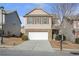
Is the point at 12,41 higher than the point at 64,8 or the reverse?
the reverse

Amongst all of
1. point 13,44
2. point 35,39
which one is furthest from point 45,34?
point 13,44

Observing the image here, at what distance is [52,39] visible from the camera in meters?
18.3

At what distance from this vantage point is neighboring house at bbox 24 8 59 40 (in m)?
18.2

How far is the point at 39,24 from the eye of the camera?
18500mm

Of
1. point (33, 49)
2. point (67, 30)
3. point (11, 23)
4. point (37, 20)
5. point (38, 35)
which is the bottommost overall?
point (33, 49)

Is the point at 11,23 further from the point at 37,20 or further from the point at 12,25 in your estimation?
the point at 37,20

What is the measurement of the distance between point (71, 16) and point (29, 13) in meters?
2.19

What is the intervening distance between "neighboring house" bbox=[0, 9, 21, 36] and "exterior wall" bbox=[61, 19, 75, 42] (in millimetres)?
2320

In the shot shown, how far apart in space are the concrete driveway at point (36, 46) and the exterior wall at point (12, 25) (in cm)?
69

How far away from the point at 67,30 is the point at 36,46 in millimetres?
1800

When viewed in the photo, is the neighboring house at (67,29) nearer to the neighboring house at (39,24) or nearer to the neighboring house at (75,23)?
the neighboring house at (75,23)

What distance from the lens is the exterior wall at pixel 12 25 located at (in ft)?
60.0

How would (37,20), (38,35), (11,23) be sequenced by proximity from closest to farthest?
1. (37,20)
2. (11,23)
3. (38,35)

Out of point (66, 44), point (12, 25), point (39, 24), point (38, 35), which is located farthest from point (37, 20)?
point (66, 44)
